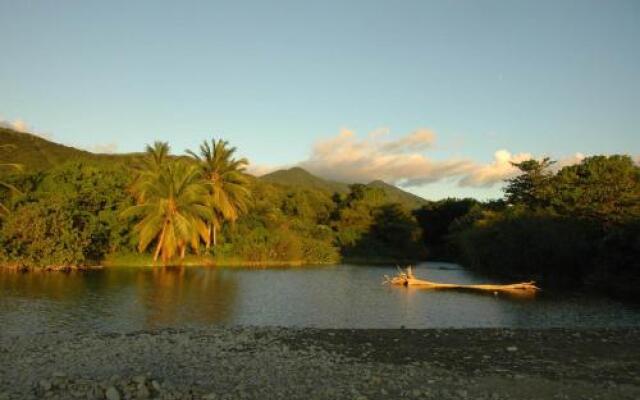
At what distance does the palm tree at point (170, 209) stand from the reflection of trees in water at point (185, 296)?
5117 mm

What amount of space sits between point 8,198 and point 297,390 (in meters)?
46.7

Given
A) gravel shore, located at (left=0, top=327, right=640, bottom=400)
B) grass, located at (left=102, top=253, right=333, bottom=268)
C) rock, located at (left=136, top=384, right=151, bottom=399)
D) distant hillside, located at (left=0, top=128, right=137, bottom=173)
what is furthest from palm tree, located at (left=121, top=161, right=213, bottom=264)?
rock, located at (left=136, top=384, right=151, bottom=399)

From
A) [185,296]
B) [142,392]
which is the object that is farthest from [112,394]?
[185,296]

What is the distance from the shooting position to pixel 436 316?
26297mm

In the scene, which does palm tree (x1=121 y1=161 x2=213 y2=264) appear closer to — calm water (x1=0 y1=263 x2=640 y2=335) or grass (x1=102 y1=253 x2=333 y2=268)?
grass (x1=102 y1=253 x2=333 y2=268)

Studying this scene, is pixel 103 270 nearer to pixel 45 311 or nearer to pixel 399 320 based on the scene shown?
pixel 45 311

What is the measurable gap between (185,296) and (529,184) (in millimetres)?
50313

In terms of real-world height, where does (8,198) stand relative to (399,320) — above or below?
above

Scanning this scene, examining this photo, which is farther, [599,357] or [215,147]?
[215,147]

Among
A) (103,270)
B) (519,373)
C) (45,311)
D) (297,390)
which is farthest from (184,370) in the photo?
(103,270)

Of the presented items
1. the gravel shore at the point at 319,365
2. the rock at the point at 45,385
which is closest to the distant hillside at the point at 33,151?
the gravel shore at the point at 319,365

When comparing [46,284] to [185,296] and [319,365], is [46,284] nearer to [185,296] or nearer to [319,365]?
[185,296]

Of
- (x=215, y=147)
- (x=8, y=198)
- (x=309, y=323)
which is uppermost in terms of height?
(x=215, y=147)

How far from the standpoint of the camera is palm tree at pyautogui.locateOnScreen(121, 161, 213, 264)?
166 ft
